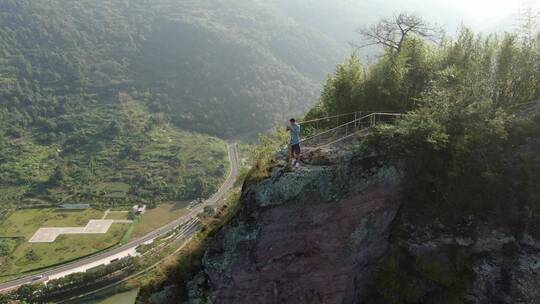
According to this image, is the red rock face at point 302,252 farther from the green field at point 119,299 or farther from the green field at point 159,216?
the green field at point 159,216

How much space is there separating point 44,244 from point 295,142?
79.9 m

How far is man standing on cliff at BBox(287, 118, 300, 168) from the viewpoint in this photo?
12328mm

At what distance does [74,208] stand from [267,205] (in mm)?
94035

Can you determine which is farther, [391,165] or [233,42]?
[233,42]

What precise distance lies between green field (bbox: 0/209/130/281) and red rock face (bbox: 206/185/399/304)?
69.3 metres

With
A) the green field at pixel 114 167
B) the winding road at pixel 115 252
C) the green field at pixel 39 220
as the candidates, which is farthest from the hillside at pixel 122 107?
the winding road at pixel 115 252

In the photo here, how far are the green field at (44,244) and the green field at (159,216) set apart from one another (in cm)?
326

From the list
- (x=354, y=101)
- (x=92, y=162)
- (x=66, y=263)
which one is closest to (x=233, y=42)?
(x=92, y=162)

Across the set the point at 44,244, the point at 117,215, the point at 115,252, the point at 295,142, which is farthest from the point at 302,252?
the point at 117,215

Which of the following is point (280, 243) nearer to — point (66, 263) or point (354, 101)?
point (354, 101)

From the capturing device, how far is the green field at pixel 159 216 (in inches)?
3182

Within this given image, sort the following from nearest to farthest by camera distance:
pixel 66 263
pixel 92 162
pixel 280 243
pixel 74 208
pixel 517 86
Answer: pixel 280 243 < pixel 517 86 < pixel 66 263 < pixel 74 208 < pixel 92 162

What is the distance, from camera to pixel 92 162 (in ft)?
385

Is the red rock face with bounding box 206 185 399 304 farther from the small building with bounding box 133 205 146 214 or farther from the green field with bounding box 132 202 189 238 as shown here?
the small building with bounding box 133 205 146 214
